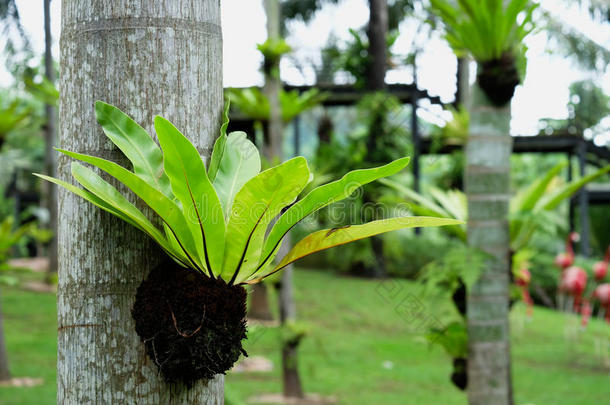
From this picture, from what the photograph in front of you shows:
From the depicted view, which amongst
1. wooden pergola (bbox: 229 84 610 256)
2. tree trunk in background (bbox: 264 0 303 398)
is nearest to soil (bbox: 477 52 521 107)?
tree trunk in background (bbox: 264 0 303 398)

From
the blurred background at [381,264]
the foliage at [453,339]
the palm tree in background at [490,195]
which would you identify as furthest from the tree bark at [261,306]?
the palm tree in background at [490,195]

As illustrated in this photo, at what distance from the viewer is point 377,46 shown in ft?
52.5

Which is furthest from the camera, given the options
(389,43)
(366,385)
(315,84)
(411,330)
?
(315,84)

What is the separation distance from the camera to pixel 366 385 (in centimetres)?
773

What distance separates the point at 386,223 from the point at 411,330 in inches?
410

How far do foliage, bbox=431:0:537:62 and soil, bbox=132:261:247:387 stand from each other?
2477 mm

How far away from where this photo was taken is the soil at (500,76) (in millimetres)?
3504

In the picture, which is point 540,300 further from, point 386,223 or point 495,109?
point 386,223

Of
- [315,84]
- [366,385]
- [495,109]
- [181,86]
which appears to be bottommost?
[366,385]

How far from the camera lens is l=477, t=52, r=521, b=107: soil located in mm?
3504

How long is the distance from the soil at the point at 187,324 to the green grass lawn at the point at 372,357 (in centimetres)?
279

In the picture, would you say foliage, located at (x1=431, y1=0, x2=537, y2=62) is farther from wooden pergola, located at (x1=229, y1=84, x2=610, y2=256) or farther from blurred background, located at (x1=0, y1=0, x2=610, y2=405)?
wooden pergola, located at (x1=229, y1=84, x2=610, y2=256)

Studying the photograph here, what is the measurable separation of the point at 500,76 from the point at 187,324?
2.70 m

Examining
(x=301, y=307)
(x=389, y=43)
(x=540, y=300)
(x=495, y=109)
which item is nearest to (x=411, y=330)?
(x=301, y=307)
